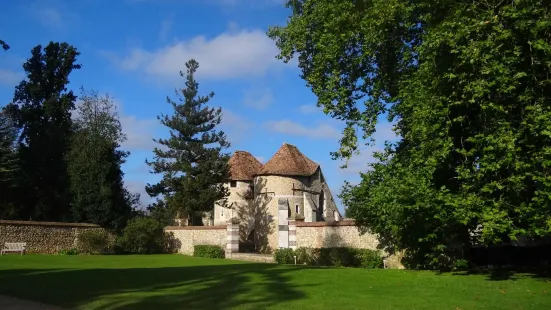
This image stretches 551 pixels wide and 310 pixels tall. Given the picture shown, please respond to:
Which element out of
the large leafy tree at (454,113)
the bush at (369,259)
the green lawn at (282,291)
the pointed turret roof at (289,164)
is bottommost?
the green lawn at (282,291)

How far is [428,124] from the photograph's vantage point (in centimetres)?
1600

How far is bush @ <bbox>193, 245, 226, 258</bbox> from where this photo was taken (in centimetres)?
3616

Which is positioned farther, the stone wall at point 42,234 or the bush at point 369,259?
the stone wall at point 42,234

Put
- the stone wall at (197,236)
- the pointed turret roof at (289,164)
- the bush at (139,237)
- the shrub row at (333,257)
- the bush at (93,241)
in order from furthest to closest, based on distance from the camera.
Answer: the pointed turret roof at (289,164) < the stone wall at (197,236) < the bush at (139,237) < the bush at (93,241) < the shrub row at (333,257)

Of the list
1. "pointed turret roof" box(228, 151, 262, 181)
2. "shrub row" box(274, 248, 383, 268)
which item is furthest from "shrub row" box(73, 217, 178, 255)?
"pointed turret roof" box(228, 151, 262, 181)

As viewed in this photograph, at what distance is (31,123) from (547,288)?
136 feet

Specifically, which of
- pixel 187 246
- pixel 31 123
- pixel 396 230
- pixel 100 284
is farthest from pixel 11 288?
pixel 31 123

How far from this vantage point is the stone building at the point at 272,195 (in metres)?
46.5

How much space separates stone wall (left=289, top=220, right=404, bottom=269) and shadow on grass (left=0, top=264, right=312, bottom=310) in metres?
12.0

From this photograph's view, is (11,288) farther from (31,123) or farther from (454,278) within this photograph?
(31,123)

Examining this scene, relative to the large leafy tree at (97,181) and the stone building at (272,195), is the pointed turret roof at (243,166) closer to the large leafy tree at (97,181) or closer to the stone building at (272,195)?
the stone building at (272,195)

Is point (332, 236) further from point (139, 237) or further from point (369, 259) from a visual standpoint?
point (139, 237)

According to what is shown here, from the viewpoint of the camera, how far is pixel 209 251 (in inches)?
1427

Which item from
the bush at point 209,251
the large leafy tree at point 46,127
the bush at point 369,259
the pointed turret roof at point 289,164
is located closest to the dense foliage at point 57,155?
the large leafy tree at point 46,127
